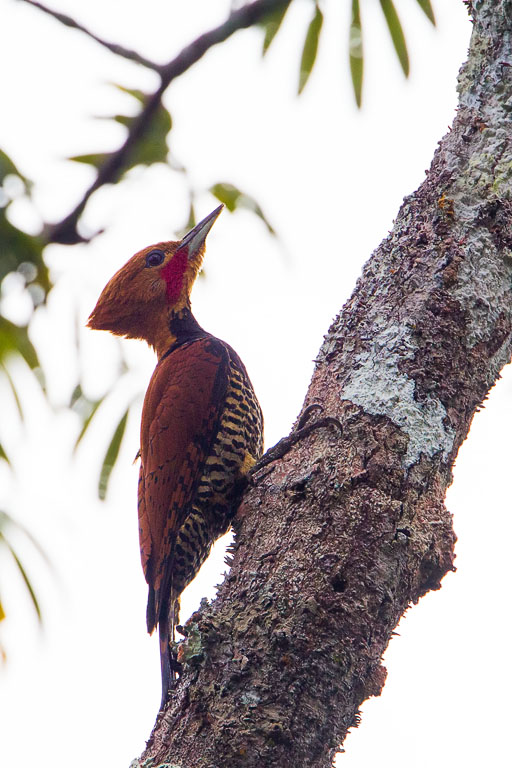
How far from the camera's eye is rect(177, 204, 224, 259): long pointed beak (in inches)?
167

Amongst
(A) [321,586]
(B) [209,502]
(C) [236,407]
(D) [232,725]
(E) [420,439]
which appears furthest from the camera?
(C) [236,407]

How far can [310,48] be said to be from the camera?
344 cm

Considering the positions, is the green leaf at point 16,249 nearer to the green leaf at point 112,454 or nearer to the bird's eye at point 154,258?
the green leaf at point 112,454

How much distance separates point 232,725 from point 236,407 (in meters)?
1.66

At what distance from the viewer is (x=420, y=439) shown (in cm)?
225

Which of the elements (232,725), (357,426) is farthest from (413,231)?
(232,725)

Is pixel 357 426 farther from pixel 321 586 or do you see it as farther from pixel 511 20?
pixel 511 20

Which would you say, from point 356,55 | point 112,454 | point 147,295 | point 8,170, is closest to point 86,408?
point 112,454

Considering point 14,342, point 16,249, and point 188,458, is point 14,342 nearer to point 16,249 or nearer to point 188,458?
point 16,249

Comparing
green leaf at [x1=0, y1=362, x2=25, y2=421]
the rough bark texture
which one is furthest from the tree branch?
the rough bark texture

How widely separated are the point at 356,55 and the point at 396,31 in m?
0.18

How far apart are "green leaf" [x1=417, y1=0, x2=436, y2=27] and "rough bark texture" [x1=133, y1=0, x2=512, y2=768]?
81 cm

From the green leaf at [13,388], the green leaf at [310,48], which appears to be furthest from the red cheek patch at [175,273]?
the green leaf at [13,388]

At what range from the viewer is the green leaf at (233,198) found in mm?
3283
